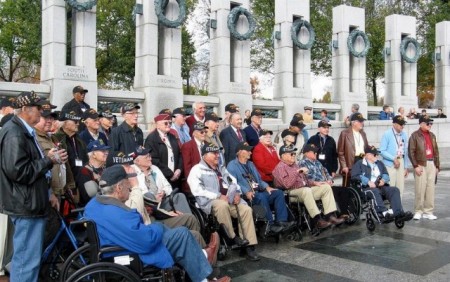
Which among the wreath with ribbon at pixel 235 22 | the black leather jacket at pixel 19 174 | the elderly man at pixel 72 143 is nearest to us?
the black leather jacket at pixel 19 174

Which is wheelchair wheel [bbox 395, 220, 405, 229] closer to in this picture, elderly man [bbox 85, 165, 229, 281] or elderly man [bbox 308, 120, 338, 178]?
elderly man [bbox 308, 120, 338, 178]

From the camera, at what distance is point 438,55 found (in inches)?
888

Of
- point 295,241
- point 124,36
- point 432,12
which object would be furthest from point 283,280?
point 432,12

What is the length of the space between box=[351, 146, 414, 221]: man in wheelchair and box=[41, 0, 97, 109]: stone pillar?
21.5 feet

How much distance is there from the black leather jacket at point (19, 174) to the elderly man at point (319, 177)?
4.73 m

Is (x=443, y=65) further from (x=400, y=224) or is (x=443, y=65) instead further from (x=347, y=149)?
(x=400, y=224)

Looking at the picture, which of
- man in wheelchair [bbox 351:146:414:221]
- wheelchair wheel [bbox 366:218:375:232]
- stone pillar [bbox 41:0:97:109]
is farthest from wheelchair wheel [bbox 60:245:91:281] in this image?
stone pillar [bbox 41:0:97:109]

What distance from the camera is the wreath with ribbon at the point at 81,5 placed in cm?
1161

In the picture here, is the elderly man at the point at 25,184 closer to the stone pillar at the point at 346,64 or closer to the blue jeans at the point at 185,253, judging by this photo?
the blue jeans at the point at 185,253

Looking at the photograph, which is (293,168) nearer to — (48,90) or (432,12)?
(48,90)

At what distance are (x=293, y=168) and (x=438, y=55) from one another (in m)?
17.7

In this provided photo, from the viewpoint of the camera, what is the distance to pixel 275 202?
23.2 feet

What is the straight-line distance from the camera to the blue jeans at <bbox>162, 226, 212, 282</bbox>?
4.39 m

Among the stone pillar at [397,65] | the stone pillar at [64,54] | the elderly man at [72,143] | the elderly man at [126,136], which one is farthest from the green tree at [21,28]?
the elderly man at [72,143]
